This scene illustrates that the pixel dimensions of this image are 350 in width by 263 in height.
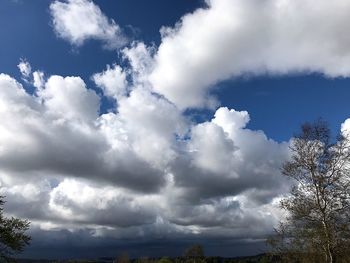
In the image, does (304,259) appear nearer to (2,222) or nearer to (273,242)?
(273,242)

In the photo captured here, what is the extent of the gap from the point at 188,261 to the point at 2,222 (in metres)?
126

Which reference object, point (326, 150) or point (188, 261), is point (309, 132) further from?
point (188, 261)

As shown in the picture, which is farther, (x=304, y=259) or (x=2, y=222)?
(x=2, y=222)

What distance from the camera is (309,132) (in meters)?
27.1

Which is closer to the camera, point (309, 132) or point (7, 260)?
point (309, 132)

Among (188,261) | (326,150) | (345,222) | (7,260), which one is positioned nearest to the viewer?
(345,222)

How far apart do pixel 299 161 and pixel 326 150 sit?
5.14 feet

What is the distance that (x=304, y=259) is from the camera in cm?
2589

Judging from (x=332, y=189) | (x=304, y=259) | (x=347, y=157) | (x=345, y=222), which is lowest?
(x=304, y=259)

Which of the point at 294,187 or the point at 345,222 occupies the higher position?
the point at 294,187

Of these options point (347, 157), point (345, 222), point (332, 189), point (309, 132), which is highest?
point (309, 132)

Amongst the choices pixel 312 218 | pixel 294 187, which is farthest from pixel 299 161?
pixel 312 218

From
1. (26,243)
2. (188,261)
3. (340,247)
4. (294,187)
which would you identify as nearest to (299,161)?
(294,187)

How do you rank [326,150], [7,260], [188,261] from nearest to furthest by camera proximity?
[326,150] < [7,260] < [188,261]
